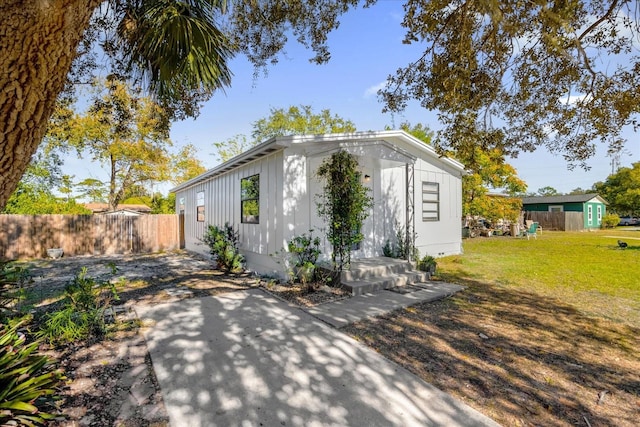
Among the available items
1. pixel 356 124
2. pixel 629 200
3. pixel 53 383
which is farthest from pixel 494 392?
pixel 629 200

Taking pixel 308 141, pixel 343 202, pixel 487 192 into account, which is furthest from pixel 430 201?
pixel 487 192

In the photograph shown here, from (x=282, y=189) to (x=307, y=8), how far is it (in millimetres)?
3356

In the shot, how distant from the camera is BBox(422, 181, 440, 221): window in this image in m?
9.88

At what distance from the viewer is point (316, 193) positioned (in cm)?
675

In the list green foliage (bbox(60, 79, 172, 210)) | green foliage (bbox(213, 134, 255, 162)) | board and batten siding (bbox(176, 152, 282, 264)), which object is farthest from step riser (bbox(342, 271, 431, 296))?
green foliage (bbox(213, 134, 255, 162))

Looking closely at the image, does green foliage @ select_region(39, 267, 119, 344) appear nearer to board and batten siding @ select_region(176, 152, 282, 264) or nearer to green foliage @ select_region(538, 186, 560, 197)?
board and batten siding @ select_region(176, 152, 282, 264)

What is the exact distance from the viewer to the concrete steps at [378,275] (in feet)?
18.6

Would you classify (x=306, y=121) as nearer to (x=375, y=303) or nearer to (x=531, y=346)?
(x=375, y=303)

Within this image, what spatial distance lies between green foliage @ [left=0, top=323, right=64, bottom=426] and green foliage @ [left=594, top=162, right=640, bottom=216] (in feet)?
121

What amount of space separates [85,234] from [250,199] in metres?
9.11

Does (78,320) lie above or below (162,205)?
below

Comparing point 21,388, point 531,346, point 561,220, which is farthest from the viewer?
point 561,220

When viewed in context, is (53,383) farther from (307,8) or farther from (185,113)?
(307,8)

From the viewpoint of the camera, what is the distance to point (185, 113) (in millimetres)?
5477
